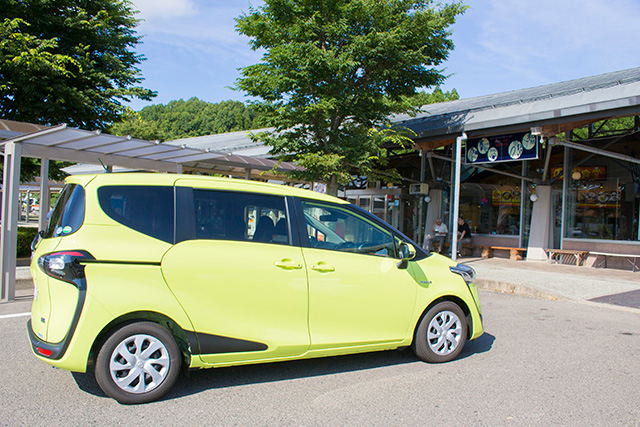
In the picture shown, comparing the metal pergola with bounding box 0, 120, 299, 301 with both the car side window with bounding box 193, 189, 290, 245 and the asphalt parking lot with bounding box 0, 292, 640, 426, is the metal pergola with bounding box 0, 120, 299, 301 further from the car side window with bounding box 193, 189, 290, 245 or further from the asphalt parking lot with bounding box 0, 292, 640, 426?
the asphalt parking lot with bounding box 0, 292, 640, 426

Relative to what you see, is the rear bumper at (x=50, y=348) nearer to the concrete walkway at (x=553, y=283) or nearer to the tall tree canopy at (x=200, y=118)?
the concrete walkway at (x=553, y=283)

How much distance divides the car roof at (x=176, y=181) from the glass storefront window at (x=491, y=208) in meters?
15.3

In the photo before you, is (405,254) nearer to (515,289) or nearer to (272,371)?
(272,371)

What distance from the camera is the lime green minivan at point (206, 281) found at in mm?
3811

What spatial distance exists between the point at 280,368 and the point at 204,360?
1.07 meters

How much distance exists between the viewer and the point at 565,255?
16125mm

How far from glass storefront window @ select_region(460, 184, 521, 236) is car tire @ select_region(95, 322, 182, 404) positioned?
16477 millimetres

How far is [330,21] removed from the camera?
1324 centimetres

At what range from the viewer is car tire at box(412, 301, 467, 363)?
5113mm

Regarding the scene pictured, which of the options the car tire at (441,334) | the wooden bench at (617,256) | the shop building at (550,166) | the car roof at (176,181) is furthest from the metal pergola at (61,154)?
the wooden bench at (617,256)

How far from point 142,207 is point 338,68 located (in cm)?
→ 938

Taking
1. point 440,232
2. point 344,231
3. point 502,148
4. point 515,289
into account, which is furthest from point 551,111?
point 344,231

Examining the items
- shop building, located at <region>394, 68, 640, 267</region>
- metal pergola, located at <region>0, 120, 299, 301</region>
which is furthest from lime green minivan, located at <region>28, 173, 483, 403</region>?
shop building, located at <region>394, 68, 640, 267</region>

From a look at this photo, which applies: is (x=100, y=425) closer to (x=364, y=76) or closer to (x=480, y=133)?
(x=364, y=76)
